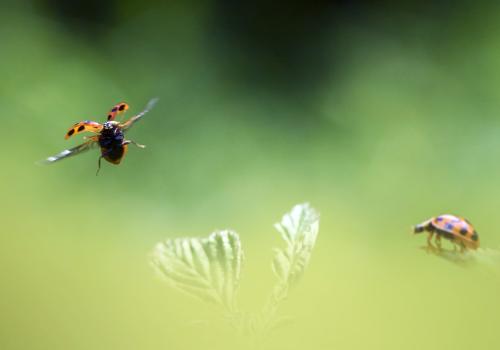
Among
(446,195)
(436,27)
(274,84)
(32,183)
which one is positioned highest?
(436,27)

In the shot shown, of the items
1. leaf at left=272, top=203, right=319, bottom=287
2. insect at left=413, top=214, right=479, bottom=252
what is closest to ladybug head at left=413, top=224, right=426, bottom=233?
insect at left=413, top=214, right=479, bottom=252

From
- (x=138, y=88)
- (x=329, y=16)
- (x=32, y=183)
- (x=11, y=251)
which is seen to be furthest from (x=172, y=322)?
(x=329, y=16)

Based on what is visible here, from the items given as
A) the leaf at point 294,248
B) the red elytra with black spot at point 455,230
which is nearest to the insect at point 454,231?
the red elytra with black spot at point 455,230

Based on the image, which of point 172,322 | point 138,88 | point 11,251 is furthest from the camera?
point 138,88

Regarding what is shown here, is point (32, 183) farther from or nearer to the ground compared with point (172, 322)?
farther from the ground

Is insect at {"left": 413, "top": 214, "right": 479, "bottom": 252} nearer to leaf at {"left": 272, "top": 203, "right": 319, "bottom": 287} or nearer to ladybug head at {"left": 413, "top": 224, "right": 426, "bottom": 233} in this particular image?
ladybug head at {"left": 413, "top": 224, "right": 426, "bottom": 233}

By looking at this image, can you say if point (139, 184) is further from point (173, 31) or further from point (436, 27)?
point (436, 27)

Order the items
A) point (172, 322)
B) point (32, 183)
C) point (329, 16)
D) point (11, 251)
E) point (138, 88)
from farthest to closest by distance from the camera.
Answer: point (329, 16), point (138, 88), point (32, 183), point (11, 251), point (172, 322)
